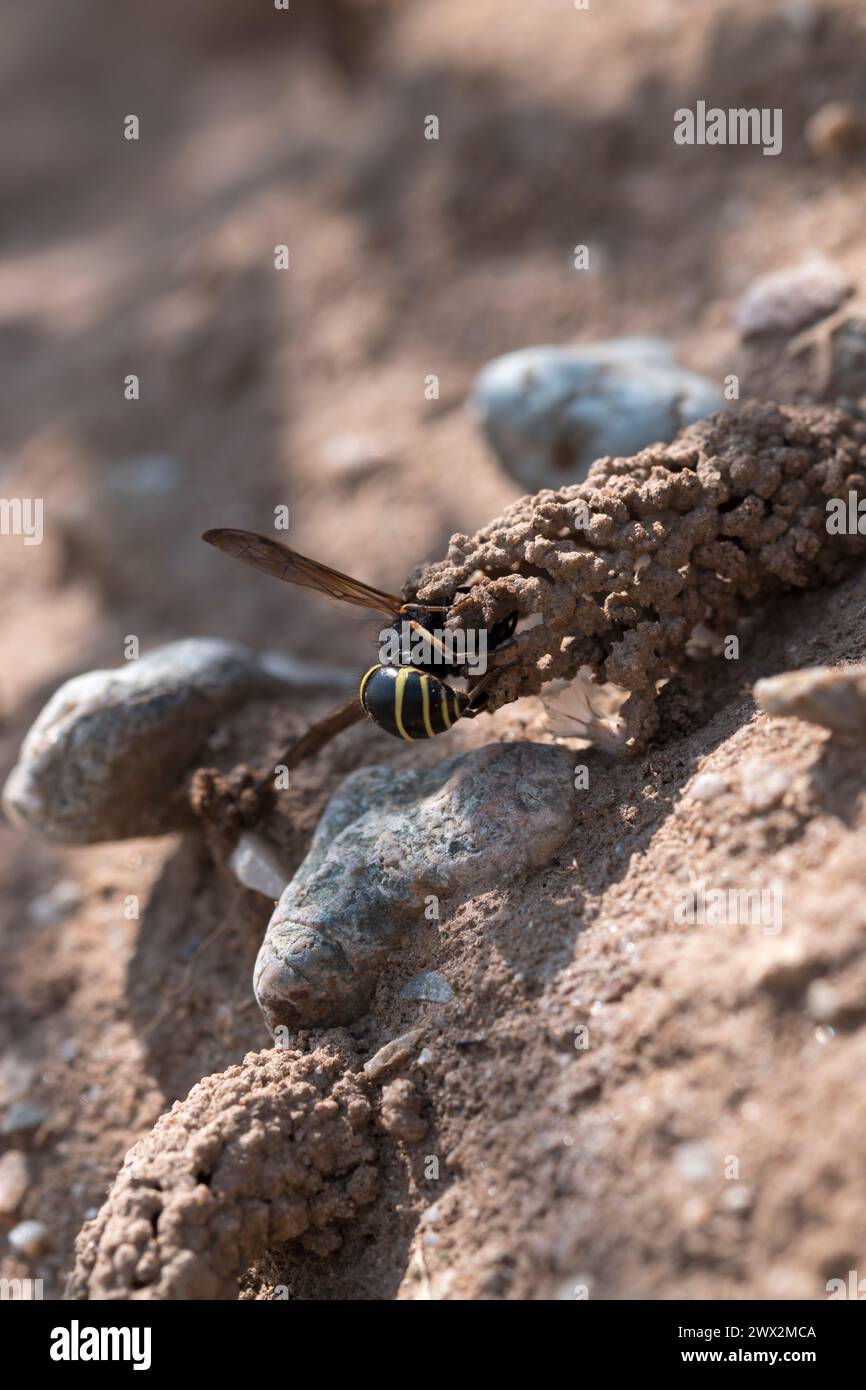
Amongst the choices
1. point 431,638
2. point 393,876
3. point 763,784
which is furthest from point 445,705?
point 763,784

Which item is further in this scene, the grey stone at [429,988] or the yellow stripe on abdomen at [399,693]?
the yellow stripe on abdomen at [399,693]

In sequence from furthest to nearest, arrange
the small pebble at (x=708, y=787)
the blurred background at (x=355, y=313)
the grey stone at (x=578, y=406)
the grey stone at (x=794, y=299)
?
the blurred background at (x=355, y=313) → the grey stone at (x=794, y=299) → the grey stone at (x=578, y=406) → the small pebble at (x=708, y=787)

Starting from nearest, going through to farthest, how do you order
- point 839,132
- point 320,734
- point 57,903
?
point 320,734 → point 57,903 → point 839,132

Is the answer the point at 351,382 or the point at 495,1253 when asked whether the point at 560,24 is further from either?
the point at 495,1253

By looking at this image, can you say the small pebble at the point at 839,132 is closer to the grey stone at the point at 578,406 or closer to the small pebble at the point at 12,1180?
the grey stone at the point at 578,406

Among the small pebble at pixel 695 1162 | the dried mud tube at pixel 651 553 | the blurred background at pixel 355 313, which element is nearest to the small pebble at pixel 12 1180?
the blurred background at pixel 355 313

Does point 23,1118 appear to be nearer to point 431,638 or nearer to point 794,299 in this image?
point 431,638
